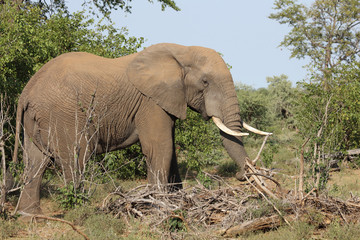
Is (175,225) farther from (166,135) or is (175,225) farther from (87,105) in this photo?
(87,105)

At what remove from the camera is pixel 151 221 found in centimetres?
721

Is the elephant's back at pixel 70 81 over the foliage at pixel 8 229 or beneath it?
over

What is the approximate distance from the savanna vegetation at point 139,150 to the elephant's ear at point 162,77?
1293mm

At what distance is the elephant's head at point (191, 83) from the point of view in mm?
8773

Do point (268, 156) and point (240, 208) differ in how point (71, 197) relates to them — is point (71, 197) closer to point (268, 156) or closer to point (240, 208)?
point (240, 208)

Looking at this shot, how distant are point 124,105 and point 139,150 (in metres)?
4.24

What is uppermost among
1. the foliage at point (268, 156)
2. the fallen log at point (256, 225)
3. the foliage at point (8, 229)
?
the foliage at point (268, 156)

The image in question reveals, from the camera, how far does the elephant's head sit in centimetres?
877

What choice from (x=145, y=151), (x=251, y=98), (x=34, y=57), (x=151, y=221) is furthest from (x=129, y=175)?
(x=251, y=98)

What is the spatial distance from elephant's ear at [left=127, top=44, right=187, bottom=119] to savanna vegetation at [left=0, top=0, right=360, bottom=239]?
4.24 ft

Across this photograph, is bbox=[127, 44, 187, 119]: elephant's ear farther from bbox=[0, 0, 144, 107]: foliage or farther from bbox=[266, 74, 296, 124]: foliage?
bbox=[266, 74, 296, 124]: foliage

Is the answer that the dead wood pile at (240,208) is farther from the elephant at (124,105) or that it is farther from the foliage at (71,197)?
the elephant at (124,105)

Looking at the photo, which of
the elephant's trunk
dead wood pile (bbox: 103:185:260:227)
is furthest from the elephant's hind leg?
the elephant's trunk

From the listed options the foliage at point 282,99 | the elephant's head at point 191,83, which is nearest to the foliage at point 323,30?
the foliage at point 282,99
